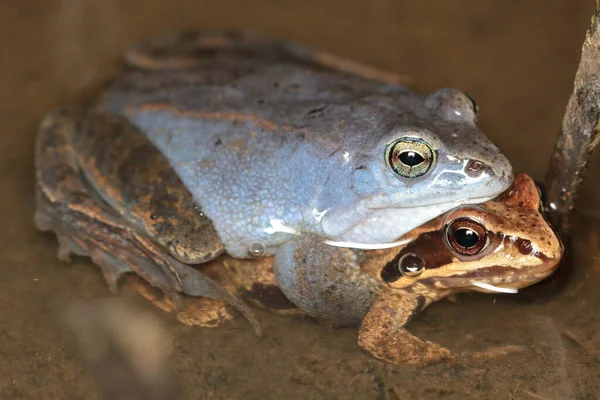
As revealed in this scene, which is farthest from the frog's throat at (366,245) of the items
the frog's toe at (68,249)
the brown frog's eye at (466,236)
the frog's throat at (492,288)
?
the frog's toe at (68,249)

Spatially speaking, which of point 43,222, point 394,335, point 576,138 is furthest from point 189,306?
point 576,138

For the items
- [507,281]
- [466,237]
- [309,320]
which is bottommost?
[309,320]

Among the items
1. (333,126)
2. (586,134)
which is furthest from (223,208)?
(586,134)

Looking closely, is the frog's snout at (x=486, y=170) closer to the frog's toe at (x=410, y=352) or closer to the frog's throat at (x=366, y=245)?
the frog's throat at (x=366, y=245)

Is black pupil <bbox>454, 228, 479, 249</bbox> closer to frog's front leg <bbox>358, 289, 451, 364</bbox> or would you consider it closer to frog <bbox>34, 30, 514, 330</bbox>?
frog <bbox>34, 30, 514, 330</bbox>

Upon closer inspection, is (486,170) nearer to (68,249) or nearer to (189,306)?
(189,306)

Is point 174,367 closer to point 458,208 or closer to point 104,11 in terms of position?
point 458,208
